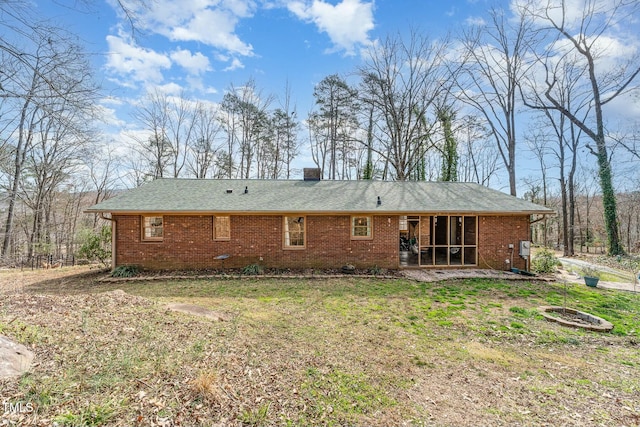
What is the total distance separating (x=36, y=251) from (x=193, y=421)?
55.8 ft

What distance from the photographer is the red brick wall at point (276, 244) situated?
10031 millimetres

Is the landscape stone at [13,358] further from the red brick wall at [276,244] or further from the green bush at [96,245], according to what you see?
the green bush at [96,245]

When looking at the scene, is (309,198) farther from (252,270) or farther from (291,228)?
(252,270)

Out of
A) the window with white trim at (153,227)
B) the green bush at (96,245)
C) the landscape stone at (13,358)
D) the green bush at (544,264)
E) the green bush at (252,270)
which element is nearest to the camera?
the landscape stone at (13,358)

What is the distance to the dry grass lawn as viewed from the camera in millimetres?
2762

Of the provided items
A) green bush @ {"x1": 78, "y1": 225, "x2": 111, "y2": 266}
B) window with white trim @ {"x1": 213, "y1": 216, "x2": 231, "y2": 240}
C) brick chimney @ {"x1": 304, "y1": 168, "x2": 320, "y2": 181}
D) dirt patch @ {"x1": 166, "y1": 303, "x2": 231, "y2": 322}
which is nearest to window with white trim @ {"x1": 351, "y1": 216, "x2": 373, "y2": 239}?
brick chimney @ {"x1": 304, "y1": 168, "x2": 320, "y2": 181}

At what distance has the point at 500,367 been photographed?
4055 millimetres

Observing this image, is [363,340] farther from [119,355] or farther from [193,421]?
[119,355]

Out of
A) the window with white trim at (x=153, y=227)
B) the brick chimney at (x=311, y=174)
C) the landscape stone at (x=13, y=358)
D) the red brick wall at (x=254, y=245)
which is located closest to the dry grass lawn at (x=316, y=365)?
the landscape stone at (x=13, y=358)

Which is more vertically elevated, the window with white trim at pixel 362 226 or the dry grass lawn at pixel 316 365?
the window with white trim at pixel 362 226

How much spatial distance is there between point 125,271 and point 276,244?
5128 mm

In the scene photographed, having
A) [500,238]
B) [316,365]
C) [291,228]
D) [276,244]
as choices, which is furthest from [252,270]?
[500,238]

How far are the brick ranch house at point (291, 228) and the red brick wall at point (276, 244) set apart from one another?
0.11ft

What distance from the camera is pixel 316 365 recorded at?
3891 millimetres
